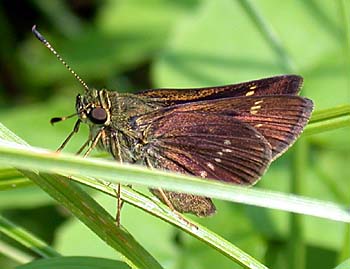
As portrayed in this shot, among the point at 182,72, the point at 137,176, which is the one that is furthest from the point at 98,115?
the point at 182,72

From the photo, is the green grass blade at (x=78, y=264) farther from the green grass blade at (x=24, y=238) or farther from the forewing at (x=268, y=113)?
the forewing at (x=268, y=113)

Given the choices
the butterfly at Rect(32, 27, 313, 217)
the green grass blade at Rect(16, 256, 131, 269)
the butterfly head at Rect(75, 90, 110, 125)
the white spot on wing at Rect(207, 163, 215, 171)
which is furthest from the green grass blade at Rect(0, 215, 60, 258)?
the white spot on wing at Rect(207, 163, 215, 171)

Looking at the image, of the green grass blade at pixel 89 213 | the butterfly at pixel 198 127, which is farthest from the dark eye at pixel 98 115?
the green grass blade at pixel 89 213

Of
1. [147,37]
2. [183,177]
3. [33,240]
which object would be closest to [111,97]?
[33,240]

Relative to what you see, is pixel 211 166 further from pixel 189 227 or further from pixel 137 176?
pixel 137 176

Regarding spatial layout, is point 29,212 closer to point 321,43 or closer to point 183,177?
point 321,43
